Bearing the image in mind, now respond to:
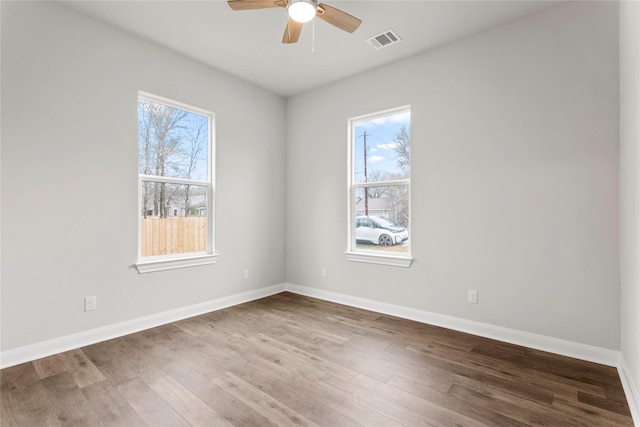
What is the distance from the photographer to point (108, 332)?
2.87 metres

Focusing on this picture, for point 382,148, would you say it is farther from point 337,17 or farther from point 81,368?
point 81,368

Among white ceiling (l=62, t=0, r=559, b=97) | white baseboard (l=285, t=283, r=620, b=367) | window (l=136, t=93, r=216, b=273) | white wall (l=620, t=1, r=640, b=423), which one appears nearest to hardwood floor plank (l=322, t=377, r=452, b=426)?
white wall (l=620, t=1, r=640, b=423)

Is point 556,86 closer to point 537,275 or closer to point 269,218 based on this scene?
point 537,275

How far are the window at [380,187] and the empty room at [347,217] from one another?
0.9 inches

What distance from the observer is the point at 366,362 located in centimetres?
245

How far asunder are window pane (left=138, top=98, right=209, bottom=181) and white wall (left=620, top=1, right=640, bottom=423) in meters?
3.81

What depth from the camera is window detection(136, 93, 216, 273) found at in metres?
3.23

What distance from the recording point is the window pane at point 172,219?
128 inches

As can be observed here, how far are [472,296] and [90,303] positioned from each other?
3.54m

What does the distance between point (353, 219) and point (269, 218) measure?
124 centimetres

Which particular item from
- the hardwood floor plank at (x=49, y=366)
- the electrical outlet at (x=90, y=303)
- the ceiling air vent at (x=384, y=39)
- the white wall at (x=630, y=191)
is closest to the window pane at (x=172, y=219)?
the electrical outlet at (x=90, y=303)

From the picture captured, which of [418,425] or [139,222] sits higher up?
[139,222]

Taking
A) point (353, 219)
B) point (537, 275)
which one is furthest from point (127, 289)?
point (537, 275)

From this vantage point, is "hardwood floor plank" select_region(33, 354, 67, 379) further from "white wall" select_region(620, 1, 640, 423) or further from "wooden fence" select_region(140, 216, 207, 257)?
"white wall" select_region(620, 1, 640, 423)
